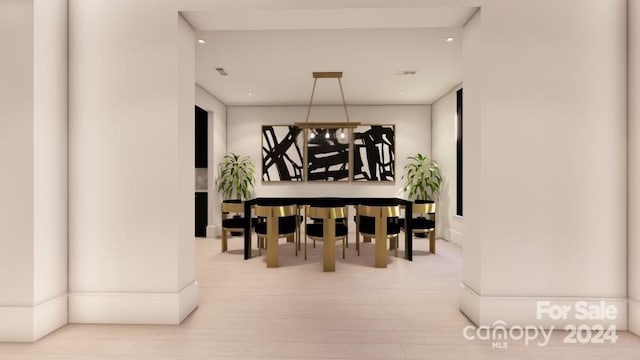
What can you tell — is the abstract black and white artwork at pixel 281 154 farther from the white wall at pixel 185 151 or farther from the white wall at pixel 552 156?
the white wall at pixel 552 156

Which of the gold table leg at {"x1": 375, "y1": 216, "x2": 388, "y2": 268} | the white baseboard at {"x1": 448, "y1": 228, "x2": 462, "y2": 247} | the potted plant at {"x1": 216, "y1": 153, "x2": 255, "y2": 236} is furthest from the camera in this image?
the potted plant at {"x1": 216, "y1": 153, "x2": 255, "y2": 236}

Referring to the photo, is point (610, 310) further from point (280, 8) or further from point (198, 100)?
point (198, 100)

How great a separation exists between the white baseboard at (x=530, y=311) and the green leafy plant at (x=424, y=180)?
402cm

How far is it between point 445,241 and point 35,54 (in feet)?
20.3

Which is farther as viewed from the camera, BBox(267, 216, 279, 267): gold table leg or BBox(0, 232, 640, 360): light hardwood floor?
BBox(267, 216, 279, 267): gold table leg

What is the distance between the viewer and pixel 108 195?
2.58 meters

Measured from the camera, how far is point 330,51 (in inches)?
162

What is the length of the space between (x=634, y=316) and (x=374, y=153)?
16.8 ft

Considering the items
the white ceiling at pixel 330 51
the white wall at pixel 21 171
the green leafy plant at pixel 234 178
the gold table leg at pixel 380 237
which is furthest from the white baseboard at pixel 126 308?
the green leafy plant at pixel 234 178

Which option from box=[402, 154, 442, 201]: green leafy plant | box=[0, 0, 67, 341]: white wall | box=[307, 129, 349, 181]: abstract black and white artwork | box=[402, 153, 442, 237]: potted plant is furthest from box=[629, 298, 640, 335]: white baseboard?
box=[307, 129, 349, 181]: abstract black and white artwork

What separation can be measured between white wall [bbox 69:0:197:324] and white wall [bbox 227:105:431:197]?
4.60m

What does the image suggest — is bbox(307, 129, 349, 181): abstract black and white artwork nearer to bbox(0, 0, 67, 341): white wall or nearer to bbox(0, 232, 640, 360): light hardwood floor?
bbox(0, 232, 640, 360): light hardwood floor

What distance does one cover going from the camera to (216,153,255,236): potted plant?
6.64 meters

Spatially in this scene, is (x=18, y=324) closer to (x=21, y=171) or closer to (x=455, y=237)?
(x=21, y=171)
